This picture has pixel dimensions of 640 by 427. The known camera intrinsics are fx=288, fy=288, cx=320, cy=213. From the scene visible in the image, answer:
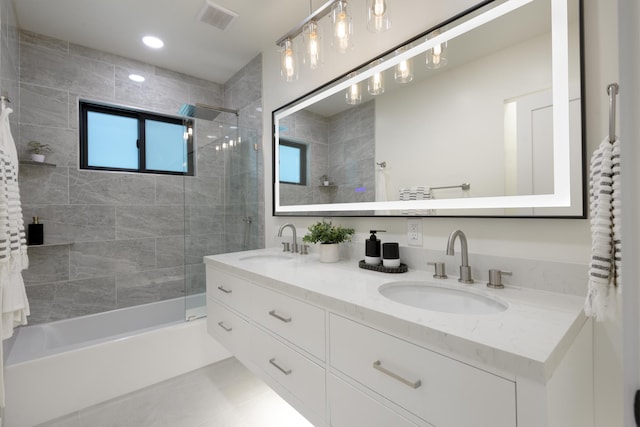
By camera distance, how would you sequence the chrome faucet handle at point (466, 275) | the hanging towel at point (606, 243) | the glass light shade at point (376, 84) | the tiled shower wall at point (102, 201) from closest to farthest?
the hanging towel at point (606, 243)
the chrome faucet handle at point (466, 275)
the glass light shade at point (376, 84)
the tiled shower wall at point (102, 201)

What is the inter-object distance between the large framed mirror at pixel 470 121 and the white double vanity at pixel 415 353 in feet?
1.22

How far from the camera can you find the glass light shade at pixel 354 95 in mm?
1664

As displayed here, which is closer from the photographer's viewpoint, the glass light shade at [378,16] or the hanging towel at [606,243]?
the hanging towel at [606,243]

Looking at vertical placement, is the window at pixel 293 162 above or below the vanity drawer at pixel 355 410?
above

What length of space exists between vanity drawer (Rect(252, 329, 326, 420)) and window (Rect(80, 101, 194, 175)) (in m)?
1.65

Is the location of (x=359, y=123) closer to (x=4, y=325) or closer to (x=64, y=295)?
(x=4, y=325)

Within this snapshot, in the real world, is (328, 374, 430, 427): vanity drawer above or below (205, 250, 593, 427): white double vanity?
below

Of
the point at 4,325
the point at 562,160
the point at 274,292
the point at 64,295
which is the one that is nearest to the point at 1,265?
the point at 4,325

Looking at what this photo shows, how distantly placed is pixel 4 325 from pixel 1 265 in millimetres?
296

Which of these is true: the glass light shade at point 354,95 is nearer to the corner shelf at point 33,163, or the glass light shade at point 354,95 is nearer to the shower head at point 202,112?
the shower head at point 202,112

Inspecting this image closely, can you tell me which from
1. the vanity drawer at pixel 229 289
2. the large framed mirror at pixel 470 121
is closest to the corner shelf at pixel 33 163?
the vanity drawer at pixel 229 289

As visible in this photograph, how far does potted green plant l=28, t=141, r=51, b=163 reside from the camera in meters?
2.15

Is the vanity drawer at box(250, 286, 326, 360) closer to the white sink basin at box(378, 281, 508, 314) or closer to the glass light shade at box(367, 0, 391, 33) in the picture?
the white sink basin at box(378, 281, 508, 314)

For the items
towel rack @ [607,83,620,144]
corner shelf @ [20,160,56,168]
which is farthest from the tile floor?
towel rack @ [607,83,620,144]
